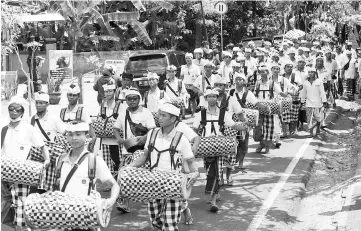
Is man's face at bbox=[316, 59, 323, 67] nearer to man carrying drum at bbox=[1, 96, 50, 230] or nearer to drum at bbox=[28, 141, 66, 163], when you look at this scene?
drum at bbox=[28, 141, 66, 163]

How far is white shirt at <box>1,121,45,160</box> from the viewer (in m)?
7.74

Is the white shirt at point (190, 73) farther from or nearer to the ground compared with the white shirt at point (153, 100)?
farther from the ground

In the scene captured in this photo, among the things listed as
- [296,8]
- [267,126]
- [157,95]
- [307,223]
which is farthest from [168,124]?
[296,8]

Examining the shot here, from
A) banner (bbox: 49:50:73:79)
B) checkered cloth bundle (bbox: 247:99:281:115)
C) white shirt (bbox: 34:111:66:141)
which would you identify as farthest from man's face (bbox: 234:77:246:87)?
banner (bbox: 49:50:73:79)

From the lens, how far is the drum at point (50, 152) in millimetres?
8070

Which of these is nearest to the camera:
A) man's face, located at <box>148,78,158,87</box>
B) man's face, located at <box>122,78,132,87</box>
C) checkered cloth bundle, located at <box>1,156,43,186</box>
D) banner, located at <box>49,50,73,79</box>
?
checkered cloth bundle, located at <box>1,156,43,186</box>

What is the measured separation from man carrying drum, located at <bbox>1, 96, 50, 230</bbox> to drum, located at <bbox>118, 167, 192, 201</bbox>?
3.91 ft

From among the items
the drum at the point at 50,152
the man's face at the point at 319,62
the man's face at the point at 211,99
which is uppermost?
the man's face at the point at 319,62

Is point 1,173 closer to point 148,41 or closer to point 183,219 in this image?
point 183,219

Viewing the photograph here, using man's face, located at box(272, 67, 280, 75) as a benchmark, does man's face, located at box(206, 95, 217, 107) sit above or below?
below

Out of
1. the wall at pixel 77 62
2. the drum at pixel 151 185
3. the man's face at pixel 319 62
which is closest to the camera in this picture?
the drum at pixel 151 185

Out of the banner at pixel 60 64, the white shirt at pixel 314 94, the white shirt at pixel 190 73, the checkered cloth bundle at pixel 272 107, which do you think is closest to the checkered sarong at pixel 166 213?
the checkered cloth bundle at pixel 272 107

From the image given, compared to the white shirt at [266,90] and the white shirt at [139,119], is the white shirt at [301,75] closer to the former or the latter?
the white shirt at [266,90]

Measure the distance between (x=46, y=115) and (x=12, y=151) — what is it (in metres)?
1.25
